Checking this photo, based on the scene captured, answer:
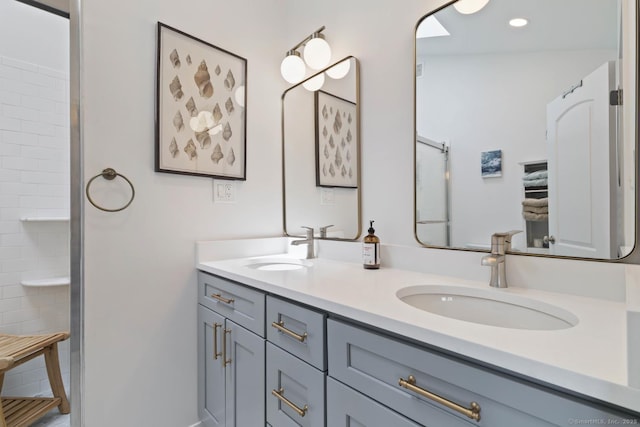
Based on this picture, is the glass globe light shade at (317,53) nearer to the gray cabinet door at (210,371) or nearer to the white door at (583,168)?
the white door at (583,168)

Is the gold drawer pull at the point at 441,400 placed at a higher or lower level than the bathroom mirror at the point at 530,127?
lower

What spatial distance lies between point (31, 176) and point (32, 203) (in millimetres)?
175

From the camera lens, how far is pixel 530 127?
988 millimetres

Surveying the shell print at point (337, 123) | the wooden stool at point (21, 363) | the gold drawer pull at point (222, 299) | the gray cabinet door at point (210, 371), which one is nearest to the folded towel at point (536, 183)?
the shell print at point (337, 123)

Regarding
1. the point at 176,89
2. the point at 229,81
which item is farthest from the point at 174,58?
the point at 229,81

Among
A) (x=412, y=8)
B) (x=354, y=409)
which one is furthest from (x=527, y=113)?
(x=354, y=409)

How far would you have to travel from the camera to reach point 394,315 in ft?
2.31

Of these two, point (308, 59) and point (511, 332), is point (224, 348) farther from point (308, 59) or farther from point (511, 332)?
point (308, 59)

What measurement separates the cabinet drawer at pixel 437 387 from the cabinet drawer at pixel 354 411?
0.02 meters

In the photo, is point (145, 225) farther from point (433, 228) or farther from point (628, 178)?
point (628, 178)

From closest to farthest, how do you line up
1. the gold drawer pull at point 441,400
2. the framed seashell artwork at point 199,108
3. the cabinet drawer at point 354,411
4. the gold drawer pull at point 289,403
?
1. the gold drawer pull at point 441,400
2. the cabinet drawer at point 354,411
3. the gold drawer pull at point 289,403
4. the framed seashell artwork at point 199,108

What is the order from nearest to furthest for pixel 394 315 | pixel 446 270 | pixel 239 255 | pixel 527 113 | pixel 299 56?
pixel 394 315, pixel 527 113, pixel 446 270, pixel 239 255, pixel 299 56

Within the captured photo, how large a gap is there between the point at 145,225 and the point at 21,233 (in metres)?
1.23

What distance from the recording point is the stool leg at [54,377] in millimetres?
1754
